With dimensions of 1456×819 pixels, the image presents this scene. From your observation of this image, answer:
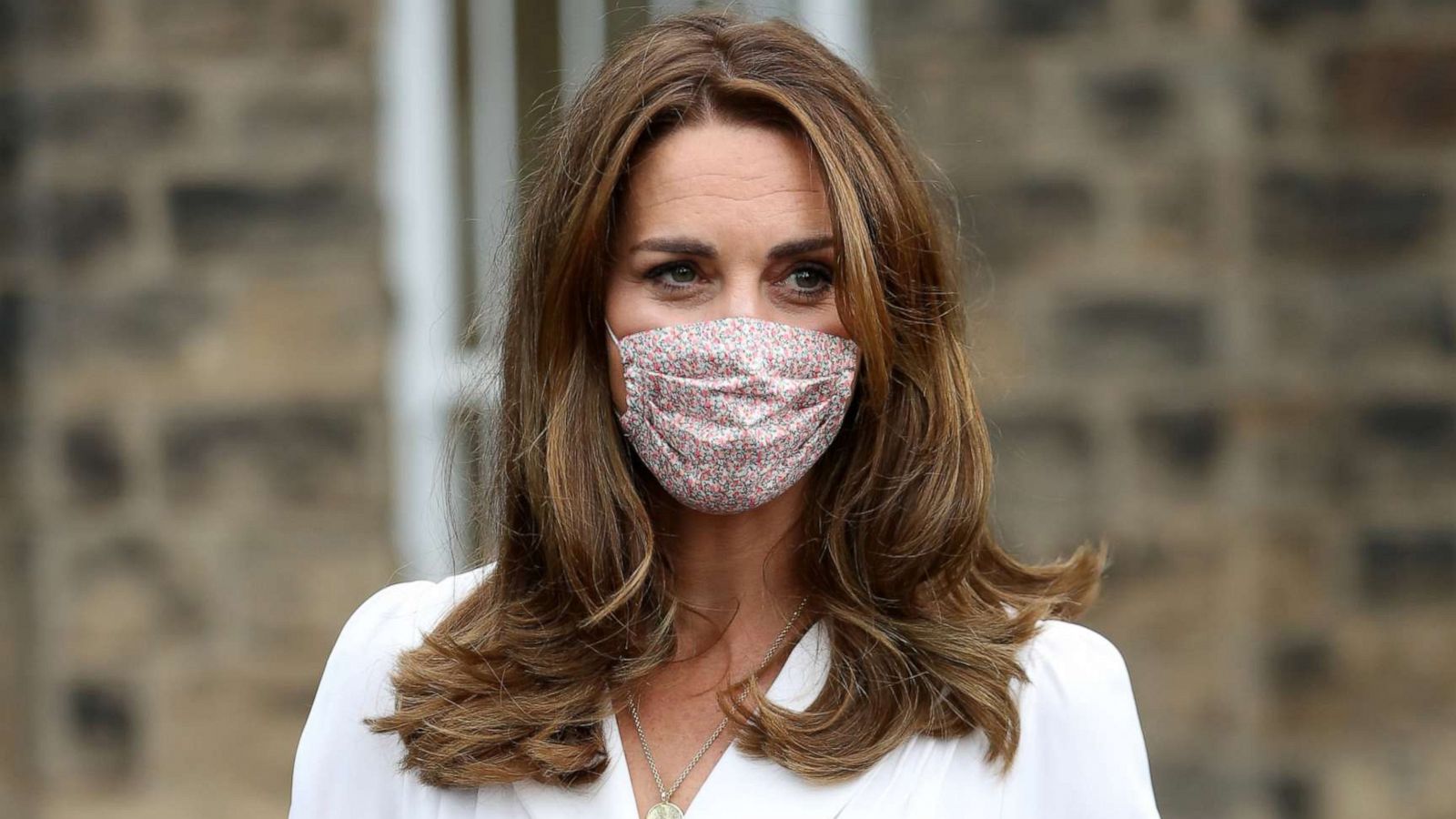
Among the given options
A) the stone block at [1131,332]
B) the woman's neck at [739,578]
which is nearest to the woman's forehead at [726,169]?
the woman's neck at [739,578]

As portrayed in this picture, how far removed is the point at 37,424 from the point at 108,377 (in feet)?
0.80

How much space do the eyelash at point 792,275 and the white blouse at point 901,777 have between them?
462 millimetres

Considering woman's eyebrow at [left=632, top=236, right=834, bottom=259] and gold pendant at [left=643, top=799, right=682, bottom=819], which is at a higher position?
woman's eyebrow at [left=632, top=236, right=834, bottom=259]

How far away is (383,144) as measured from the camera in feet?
17.6

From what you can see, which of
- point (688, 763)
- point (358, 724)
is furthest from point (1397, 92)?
point (358, 724)

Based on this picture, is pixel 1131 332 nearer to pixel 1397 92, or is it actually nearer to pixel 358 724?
pixel 1397 92

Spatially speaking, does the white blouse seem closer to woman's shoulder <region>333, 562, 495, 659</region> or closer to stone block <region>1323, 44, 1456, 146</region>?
woman's shoulder <region>333, 562, 495, 659</region>

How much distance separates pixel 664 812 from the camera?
2.48m

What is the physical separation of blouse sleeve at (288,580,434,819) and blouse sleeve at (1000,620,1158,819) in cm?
85

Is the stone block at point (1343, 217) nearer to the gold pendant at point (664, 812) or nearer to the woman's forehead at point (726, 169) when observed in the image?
the woman's forehead at point (726, 169)

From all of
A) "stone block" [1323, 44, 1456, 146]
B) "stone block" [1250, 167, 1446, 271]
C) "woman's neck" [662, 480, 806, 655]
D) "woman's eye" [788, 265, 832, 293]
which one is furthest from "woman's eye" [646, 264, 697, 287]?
"stone block" [1323, 44, 1456, 146]

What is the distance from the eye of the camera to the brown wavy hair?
2518 mm

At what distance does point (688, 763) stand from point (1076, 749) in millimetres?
509

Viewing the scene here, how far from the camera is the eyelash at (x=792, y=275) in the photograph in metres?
2.52
